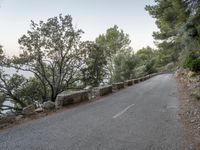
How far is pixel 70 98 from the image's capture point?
882 centimetres

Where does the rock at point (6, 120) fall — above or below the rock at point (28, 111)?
below

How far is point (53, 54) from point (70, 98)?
9.88 metres

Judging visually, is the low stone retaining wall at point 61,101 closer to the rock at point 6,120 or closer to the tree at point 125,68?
the rock at point 6,120

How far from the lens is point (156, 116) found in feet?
21.0

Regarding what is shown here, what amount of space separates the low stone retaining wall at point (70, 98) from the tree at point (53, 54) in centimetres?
810

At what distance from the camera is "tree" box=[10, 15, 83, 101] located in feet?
52.9

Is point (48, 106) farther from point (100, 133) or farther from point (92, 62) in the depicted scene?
point (92, 62)

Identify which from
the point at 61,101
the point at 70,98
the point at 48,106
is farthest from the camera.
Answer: the point at 70,98

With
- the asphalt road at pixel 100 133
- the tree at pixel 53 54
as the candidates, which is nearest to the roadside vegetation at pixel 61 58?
the tree at pixel 53 54

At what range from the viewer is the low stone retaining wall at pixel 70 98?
27.1ft

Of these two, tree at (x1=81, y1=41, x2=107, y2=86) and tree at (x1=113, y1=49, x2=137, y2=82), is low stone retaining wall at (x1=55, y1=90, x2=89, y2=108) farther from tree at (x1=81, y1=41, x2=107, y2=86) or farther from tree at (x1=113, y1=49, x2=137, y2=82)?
tree at (x1=113, y1=49, x2=137, y2=82)

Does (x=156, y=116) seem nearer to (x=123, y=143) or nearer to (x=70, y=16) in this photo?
(x=123, y=143)

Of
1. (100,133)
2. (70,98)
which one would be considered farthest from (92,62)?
(100,133)

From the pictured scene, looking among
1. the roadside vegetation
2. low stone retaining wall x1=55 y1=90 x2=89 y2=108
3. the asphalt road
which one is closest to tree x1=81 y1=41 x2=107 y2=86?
the roadside vegetation
